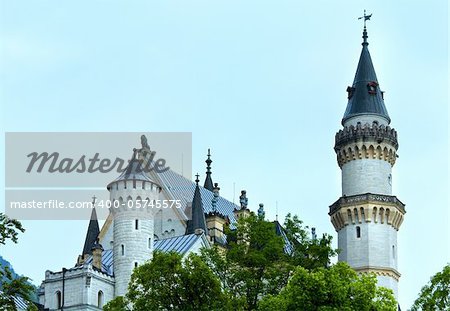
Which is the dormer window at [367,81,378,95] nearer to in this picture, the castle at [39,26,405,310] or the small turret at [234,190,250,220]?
the castle at [39,26,405,310]

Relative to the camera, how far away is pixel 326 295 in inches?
2156

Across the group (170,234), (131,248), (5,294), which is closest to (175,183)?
(170,234)

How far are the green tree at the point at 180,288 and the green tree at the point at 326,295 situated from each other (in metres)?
4.02

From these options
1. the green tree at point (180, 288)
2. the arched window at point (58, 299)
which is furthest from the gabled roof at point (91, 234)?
the green tree at point (180, 288)

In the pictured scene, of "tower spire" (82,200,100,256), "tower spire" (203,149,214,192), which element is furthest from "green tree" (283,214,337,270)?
"tower spire" (203,149,214,192)

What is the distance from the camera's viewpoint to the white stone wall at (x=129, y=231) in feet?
271

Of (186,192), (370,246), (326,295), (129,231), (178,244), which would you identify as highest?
(186,192)

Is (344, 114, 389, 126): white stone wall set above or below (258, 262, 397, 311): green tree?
above

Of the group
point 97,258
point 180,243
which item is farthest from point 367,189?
point 97,258

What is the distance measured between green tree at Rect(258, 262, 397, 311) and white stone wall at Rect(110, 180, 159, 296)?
1086 inches

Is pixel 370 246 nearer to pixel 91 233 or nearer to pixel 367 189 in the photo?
pixel 367 189

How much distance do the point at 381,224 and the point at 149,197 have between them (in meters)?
22.3

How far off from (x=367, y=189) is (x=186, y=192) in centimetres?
2055

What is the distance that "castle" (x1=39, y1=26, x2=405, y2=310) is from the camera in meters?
82.2
